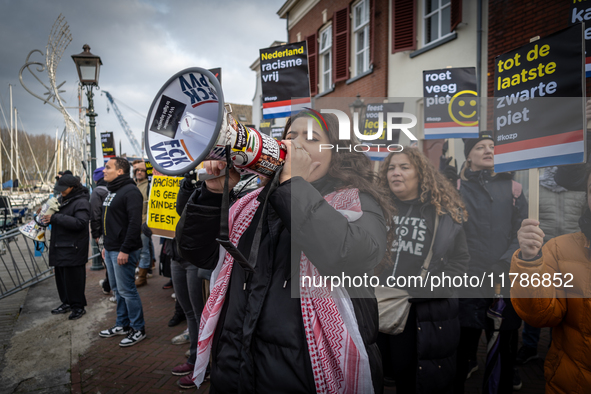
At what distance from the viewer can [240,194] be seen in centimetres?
176

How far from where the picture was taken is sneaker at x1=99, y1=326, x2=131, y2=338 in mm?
4047

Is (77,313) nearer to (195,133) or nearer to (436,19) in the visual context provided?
(195,133)

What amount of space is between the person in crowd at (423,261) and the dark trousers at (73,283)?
4.25 metres

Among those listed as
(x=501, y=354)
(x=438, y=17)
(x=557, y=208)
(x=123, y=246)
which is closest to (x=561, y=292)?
(x=557, y=208)

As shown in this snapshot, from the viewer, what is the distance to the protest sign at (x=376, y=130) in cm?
171

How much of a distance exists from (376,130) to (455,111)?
1449 millimetres

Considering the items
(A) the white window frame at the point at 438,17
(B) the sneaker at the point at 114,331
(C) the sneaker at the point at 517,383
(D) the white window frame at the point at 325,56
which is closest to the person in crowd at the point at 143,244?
(B) the sneaker at the point at 114,331

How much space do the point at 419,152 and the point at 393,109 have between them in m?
0.30

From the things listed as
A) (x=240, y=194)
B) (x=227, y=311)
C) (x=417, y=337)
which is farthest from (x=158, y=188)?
(x=417, y=337)

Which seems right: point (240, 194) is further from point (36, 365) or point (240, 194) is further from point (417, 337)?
Result: point (36, 365)

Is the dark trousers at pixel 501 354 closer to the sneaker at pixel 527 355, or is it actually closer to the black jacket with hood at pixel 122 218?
the sneaker at pixel 527 355

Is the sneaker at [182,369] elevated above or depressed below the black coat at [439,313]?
below

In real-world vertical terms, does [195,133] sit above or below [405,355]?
above

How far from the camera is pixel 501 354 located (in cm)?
257
